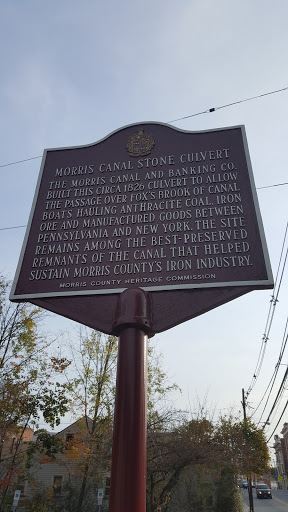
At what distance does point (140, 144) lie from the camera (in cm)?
644

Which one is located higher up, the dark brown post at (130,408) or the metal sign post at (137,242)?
the metal sign post at (137,242)

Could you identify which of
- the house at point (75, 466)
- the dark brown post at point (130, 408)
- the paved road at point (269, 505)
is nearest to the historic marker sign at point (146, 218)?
the dark brown post at point (130, 408)

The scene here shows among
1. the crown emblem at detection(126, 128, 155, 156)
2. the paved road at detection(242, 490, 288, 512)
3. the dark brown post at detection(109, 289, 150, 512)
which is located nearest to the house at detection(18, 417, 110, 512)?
the dark brown post at detection(109, 289, 150, 512)

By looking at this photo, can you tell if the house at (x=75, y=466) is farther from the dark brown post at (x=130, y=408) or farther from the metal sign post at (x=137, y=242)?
the dark brown post at (x=130, y=408)

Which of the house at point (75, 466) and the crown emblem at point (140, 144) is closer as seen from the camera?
the crown emblem at point (140, 144)

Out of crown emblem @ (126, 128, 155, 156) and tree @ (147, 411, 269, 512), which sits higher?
crown emblem @ (126, 128, 155, 156)

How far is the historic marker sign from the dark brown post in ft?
1.46

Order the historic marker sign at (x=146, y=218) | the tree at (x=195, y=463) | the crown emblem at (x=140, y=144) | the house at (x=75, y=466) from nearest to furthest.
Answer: the historic marker sign at (x=146, y=218)
the crown emblem at (x=140, y=144)
the tree at (x=195, y=463)
the house at (x=75, y=466)

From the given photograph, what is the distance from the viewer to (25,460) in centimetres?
1528

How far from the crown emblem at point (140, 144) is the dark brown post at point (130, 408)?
2706 millimetres

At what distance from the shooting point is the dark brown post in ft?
12.2

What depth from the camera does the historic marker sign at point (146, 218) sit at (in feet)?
16.5

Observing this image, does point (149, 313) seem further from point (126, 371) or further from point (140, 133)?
point (140, 133)

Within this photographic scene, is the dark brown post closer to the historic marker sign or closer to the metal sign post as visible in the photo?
the metal sign post
